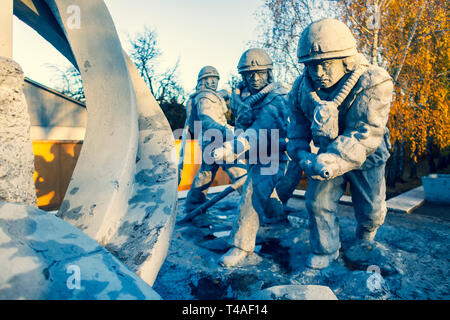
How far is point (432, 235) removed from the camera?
12.9ft

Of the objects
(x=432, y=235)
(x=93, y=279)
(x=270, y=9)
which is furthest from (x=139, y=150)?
(x=270, y=9)

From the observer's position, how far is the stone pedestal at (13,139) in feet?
5.09

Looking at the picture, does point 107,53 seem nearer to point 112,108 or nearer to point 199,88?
point 112,108

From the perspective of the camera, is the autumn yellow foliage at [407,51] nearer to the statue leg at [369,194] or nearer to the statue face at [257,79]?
the statue face at [257,79]

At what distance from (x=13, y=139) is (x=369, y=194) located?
289 cm

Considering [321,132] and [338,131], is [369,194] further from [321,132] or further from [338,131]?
[321,132]

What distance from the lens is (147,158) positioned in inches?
102

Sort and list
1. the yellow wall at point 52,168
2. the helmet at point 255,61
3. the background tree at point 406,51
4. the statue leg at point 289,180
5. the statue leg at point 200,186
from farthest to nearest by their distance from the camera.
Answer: the background tree at point 406,51 → the yellow wall at point 52,168 → the statue leg at point 200,186 → the statue leg at point 289,180 → the helmet at point 255,61

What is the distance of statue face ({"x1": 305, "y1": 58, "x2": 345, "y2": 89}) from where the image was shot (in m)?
2.61

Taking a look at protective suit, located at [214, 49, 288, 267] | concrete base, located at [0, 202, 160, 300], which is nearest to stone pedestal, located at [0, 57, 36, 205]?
concrete base, located at [0, 202, 160, 300]

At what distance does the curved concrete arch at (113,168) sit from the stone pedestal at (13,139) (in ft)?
1.59

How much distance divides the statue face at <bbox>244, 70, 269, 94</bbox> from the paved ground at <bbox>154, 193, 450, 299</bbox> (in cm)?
189

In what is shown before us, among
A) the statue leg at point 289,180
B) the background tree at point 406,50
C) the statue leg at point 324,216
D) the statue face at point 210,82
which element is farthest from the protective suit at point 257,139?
the background tree at point 406,50

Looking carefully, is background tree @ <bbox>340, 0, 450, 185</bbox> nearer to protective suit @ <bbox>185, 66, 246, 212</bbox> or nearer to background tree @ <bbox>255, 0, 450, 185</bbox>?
background tree @ <bbox>255, 0, 450, 185</bbox>
